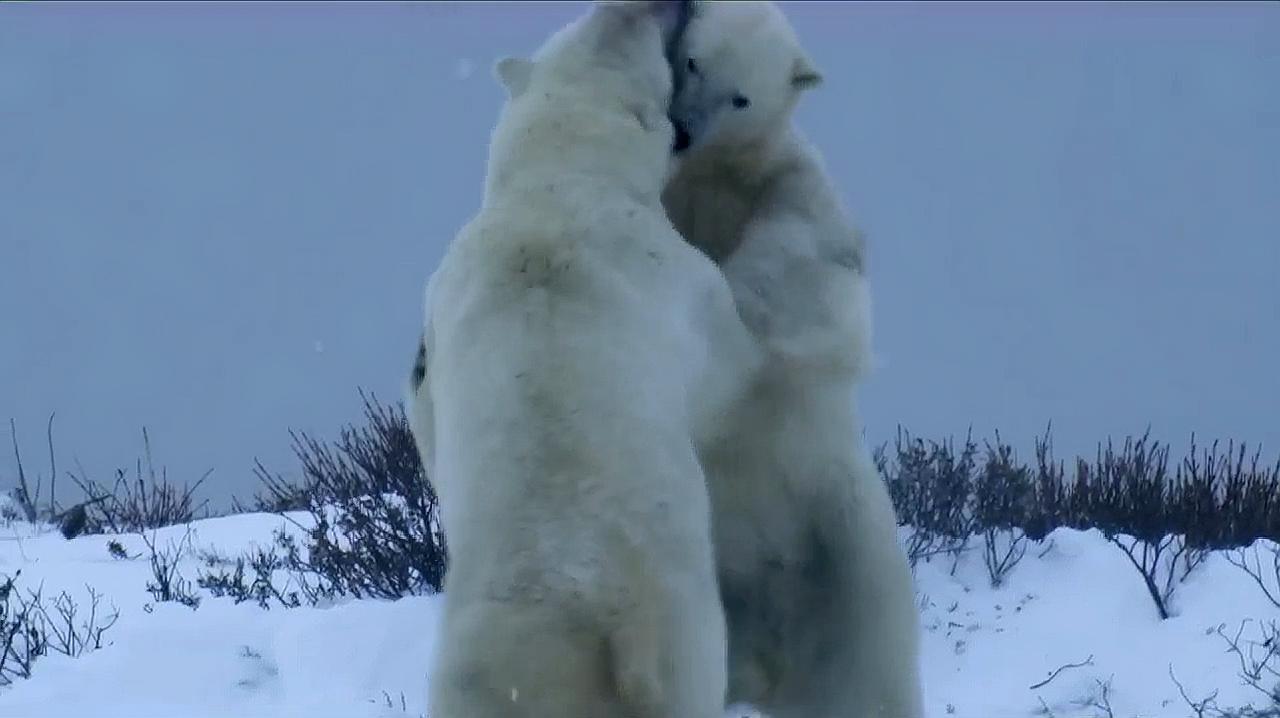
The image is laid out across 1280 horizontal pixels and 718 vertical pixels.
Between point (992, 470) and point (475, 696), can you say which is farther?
point (992, 470)

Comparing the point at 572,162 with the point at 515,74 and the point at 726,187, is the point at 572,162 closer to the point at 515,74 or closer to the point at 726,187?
the point at 515,74

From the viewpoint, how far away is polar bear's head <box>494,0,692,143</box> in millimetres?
1779

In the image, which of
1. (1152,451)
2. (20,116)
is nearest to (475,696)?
(1152,451)

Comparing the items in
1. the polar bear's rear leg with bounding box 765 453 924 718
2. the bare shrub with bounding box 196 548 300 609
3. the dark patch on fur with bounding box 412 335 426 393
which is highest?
the dark patch on fur with bounding box 412 335 426 393

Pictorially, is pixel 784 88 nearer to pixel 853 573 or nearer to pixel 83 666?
pixel 853 573

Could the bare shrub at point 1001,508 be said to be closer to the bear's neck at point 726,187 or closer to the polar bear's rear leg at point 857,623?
the polar bear's rear leg at point 857,623

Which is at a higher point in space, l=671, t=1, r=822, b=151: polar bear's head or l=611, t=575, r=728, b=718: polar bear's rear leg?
l=671, t=1, r=822, b=151: polar bear's head

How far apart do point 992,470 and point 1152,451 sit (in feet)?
2.40

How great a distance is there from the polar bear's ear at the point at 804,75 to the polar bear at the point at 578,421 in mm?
280

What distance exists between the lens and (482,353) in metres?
1.55

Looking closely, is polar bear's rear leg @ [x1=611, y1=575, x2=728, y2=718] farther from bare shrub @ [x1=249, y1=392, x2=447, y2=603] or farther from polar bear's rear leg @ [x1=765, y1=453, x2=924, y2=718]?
bare shrub @ [x1=249, y1=392, x2=447, y2=603]

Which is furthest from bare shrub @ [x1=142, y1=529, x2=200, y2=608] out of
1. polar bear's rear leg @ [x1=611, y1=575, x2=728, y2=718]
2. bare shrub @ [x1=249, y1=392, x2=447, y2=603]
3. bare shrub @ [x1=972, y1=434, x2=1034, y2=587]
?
polar bear's rear leg @ [x1=611, y1=575, x2=728, y2=718]

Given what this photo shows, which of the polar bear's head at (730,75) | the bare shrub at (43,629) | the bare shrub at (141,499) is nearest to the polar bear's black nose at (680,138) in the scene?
the polar bear's head at (730,75)

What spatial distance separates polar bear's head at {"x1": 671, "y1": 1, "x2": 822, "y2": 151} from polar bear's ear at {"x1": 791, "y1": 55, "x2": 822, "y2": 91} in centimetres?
1
